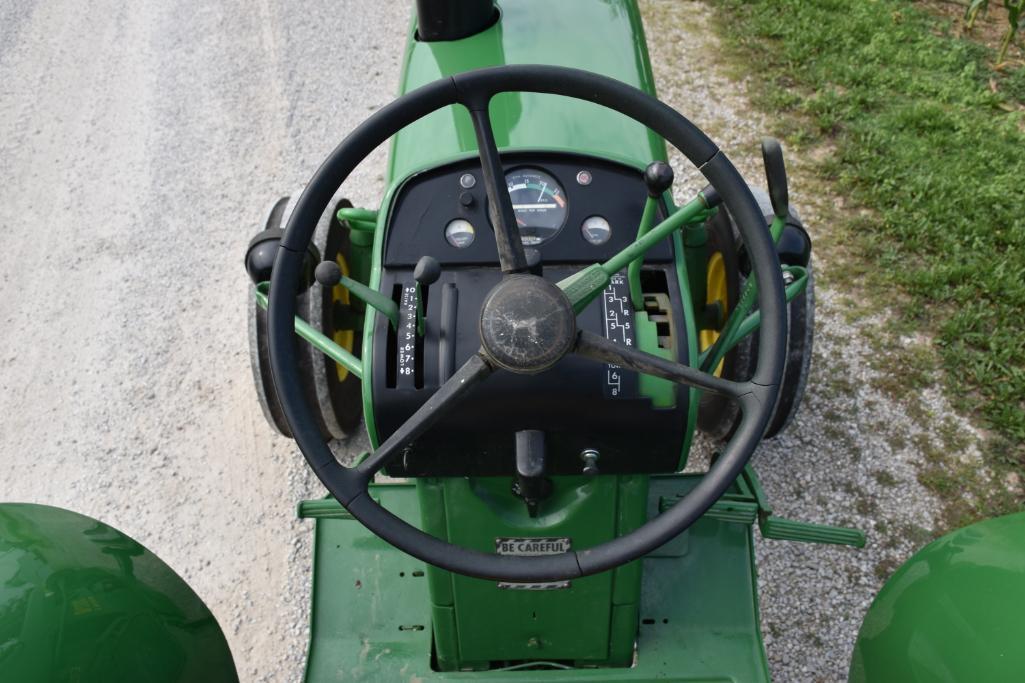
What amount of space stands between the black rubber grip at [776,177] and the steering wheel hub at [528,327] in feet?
2.04

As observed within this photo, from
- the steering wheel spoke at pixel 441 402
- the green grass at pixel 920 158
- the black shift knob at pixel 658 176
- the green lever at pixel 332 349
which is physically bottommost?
the green grass at pixel 920 158

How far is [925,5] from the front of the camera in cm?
447

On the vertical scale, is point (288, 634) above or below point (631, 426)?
below

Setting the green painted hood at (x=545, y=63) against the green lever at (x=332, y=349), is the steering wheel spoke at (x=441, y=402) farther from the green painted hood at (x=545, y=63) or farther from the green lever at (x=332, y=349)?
the green painted hood at (x=545, y=63)

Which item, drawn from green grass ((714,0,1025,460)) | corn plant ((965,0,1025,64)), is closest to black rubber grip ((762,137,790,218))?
green grass ((714,0,1025,460))

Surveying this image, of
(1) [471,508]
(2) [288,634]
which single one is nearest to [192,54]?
(2) [288,634]

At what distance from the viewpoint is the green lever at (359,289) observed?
4.48 feet

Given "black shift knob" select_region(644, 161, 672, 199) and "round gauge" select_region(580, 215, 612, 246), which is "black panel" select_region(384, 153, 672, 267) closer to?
"round gauge" select_region(580, 215, 612, 246)

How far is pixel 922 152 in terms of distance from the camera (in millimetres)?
3602

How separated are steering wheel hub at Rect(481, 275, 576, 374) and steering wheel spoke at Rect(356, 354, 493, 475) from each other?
0.05 m

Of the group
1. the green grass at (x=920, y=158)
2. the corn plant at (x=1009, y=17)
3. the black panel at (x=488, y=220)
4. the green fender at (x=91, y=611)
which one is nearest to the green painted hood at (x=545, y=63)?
the black panel at (x=488, y=220)

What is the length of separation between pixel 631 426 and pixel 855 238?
2338 millimetres

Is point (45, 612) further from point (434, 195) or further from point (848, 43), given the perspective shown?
point (848, 43)

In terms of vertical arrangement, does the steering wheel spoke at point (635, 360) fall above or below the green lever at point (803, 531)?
above
